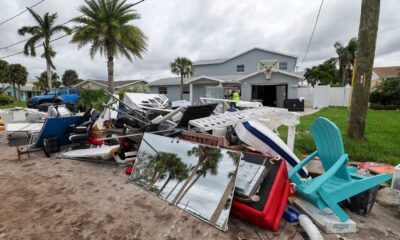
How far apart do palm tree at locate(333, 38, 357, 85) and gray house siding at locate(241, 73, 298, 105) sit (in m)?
21.5

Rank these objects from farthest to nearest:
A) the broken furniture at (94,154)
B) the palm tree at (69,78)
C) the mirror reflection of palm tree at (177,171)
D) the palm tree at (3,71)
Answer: the palm tree at (69,78) → the palm tree at (3,71) → the broken furniture at (94,154) → the mirror reflection of palm tree at (177,171)

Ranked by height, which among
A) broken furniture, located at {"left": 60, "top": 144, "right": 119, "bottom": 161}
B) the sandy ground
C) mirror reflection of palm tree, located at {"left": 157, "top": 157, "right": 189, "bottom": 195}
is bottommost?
the sandy ground

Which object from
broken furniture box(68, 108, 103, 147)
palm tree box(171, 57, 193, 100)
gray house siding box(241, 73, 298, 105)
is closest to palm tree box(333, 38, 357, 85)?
gray house siding box(241, 73, 298, 105)

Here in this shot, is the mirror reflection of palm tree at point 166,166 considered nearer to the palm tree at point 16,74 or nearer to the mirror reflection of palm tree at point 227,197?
the mirror reflection of palm tree at point 227,197

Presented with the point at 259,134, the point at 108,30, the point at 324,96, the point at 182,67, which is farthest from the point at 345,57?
the point at 259,134

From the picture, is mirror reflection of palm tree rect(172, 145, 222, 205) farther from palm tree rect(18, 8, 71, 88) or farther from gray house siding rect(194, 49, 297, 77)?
palm tree rect(18, 8, 71, 88)

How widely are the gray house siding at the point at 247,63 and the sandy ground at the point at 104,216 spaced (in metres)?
20.7

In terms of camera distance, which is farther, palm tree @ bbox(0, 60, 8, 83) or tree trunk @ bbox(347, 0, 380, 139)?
palm tree @ bbox(0, 60, 8, 83)

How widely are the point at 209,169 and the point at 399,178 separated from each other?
2.05m

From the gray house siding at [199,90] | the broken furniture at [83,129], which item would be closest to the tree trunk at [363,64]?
the broken furniture at [83,129]

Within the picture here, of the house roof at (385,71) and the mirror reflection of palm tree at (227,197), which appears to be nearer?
the mirror reflection of palm tree at (227,197)

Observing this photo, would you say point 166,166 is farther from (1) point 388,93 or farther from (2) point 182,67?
(2) point 182,67

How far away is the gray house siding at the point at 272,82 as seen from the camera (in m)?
16.0

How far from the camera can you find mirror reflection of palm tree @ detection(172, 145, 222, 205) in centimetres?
257
